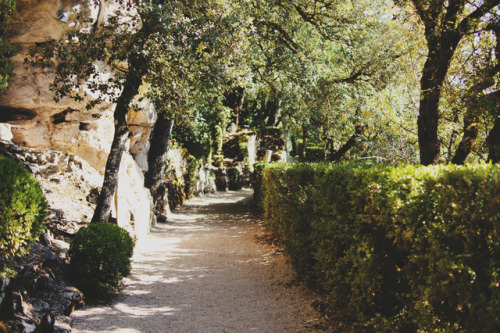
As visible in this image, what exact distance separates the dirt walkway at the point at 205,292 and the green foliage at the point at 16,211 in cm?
140

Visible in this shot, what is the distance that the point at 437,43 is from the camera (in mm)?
7301

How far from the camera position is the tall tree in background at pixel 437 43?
6605mm

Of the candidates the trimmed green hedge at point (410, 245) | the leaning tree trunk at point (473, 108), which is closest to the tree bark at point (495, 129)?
the leaning tree trunk at point (473, 108)

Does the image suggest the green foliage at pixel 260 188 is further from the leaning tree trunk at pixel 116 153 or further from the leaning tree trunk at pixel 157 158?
the leaning tree trunk at pixel 116 153

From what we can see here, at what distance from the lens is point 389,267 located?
153 inches

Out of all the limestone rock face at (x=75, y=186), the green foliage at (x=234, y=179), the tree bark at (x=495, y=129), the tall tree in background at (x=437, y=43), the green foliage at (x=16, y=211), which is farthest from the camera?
the green foliage at (x=234, y=179)

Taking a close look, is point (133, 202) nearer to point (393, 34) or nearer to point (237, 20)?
point (237, 20)

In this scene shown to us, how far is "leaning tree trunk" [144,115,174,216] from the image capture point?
13906 millimetres

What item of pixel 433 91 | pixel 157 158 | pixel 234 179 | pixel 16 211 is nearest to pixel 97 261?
pixel 16 211

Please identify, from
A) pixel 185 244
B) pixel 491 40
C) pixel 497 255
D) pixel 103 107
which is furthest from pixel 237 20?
pixel 497 255

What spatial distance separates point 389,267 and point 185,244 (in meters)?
7.63

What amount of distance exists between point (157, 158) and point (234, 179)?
532 inches

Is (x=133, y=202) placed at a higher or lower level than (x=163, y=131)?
lower

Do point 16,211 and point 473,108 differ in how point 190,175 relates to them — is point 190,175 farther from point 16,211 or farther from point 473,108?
point 16,211
